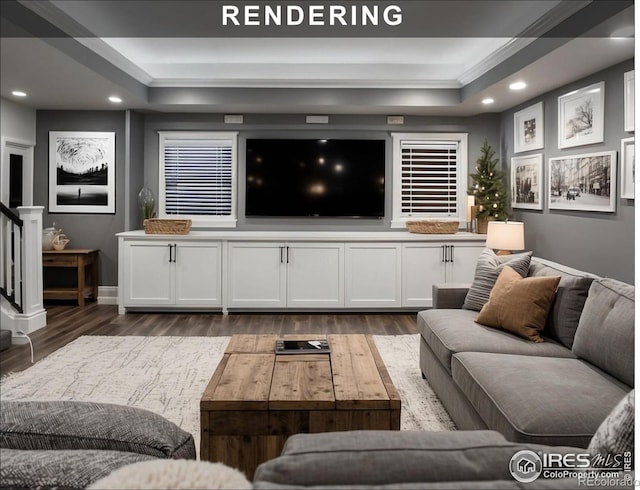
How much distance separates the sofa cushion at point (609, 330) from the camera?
2223 millimetres

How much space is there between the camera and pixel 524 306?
9.78 feet

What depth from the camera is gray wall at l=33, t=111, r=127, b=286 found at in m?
6.34

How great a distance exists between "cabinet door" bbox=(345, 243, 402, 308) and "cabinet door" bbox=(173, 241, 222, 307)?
4.43ft

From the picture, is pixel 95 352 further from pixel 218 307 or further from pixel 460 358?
pixel 460 358

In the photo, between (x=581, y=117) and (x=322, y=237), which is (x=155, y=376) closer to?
(x=322, y=237)

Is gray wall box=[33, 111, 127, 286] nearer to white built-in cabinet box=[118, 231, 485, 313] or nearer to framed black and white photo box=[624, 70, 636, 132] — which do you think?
white built-in cabinet box=[118, 231, 485, 313]

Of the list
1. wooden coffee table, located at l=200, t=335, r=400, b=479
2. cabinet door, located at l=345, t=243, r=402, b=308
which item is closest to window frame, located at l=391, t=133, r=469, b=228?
cabinet door, located at l=345, t=243, r=402, b=308

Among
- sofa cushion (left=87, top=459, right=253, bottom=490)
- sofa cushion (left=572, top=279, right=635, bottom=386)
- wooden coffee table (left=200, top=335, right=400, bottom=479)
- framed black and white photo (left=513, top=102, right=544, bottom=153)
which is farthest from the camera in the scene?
framed black and white photo (left=513, top=102, right=544, bottom=153)

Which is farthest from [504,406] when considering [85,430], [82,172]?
[82,172]

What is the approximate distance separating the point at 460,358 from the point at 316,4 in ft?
8.93

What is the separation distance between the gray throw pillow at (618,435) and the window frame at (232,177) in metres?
5.46

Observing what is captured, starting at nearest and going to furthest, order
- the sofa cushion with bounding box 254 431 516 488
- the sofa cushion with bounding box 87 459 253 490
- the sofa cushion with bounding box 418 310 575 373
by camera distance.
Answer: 1. the sofa cushion with bounding box 87 459 253 490
2. the sofa cushion with bounding box 254 431 516 488
3. the sofa cushion with bounding box 418 310 575 373

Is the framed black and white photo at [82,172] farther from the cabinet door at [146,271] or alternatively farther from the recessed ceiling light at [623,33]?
the recessed ceiling light at [623,33]

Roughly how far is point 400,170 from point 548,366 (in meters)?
4.24
